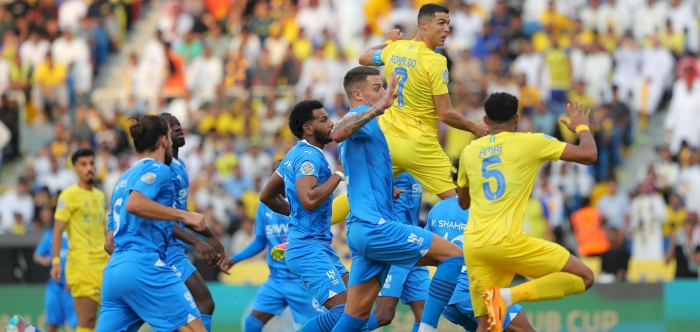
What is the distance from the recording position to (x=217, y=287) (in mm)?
17016

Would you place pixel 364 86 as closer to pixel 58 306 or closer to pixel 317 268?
pixel 317 268

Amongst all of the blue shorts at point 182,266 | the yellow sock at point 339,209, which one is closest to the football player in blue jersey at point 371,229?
the yellow sock at point 339,209

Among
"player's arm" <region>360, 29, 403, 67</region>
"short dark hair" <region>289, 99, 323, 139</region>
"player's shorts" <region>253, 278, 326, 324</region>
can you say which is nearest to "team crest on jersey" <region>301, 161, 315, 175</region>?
"short dark hair" <region>289, 99, 323, 139</region>

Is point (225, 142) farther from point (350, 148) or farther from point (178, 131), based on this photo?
point (350, 148)

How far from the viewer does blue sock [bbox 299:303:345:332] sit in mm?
10859

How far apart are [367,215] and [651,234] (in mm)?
11677

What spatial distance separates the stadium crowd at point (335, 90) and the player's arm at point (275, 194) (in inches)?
316

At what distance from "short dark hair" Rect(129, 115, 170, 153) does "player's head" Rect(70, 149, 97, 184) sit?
4128mm

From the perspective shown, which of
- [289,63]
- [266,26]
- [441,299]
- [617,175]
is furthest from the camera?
[266,26]

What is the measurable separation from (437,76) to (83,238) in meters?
5.53

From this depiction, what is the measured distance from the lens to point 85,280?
14.4 m

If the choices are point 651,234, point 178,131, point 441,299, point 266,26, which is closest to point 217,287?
point 178,131

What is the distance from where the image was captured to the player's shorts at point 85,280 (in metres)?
14.4

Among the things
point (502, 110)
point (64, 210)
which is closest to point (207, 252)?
point (502, 110)
